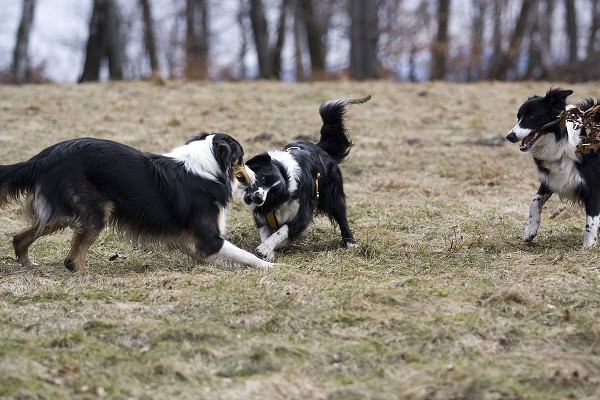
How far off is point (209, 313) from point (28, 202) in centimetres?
229

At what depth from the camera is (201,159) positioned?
303 inches

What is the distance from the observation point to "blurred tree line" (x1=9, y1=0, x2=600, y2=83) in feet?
82.7

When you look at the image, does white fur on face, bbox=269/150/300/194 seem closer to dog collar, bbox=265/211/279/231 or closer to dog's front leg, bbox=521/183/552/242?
dog collar, bbox=265/211/279/231

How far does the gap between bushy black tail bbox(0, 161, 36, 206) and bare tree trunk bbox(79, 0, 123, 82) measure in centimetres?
1756

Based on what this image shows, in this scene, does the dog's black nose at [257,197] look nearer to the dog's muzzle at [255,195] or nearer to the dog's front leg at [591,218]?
the dog's muzzle at [255,195]

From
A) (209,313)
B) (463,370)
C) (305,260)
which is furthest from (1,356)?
(305,260)

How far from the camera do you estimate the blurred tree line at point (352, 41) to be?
2520 cm

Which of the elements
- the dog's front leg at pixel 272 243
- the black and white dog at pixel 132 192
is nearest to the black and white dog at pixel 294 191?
the dog's front leg at pixel 272 243

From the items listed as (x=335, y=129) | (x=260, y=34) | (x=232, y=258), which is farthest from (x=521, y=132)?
(x=260, y=34)

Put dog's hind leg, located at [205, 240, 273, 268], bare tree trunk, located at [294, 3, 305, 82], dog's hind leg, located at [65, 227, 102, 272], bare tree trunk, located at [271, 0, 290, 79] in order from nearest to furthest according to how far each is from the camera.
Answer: dog's hind leg, located at [65, 227, 102, 272]
dog's hind leg, located at [205, 240, 273, 268]
bare tree trunk, located at [271, 0, 290, 79]
bare tree trunk, located at [294, 3, 305, 82]

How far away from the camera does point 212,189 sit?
302 inches

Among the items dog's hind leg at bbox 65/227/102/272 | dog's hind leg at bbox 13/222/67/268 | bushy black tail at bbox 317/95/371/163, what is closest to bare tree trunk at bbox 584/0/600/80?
bushy black tail at bbox 317/95/371/163

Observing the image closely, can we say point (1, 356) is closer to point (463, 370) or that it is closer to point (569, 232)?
point (463, 370)

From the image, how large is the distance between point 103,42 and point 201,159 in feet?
61.0
